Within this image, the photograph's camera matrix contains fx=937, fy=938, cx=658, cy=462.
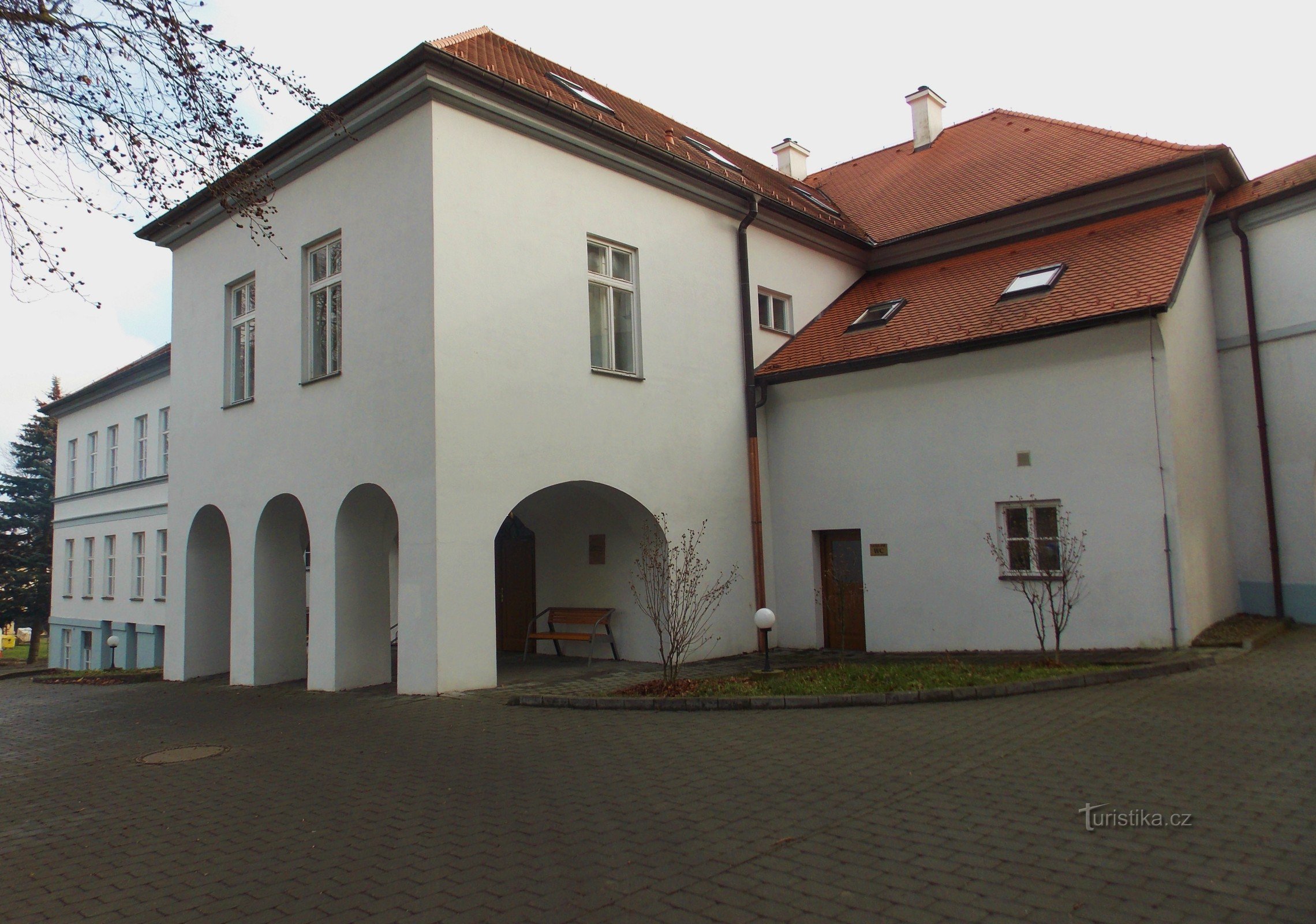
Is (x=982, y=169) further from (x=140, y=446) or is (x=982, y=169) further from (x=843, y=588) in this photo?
(x=140, y=446)

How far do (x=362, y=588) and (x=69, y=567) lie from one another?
25428 millimetres

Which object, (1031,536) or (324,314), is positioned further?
(324,314)

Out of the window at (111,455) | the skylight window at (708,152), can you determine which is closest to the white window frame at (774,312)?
the skylight window at (708,152)

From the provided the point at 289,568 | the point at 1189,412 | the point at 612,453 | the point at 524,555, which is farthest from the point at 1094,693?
the point at 289,568

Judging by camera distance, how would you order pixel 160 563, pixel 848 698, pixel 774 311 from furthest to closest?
1. pixel 160 563
2. pixel 774 311
3. pixel 848 698

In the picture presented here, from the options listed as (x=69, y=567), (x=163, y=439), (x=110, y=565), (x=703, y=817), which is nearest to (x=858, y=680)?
(x=703, y=817)

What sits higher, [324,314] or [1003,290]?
[1003,290]

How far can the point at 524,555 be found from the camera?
1698 cm

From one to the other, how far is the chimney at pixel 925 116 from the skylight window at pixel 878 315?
8121 mm

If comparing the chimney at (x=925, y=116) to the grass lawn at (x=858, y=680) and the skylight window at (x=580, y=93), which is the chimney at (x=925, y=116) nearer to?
the skylight window at (x=580, y=93)

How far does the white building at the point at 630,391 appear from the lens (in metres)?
11.9

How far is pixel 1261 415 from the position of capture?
15398mm

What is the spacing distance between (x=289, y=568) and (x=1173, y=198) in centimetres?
1595

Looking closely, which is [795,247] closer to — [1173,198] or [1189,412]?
[1173,198]
